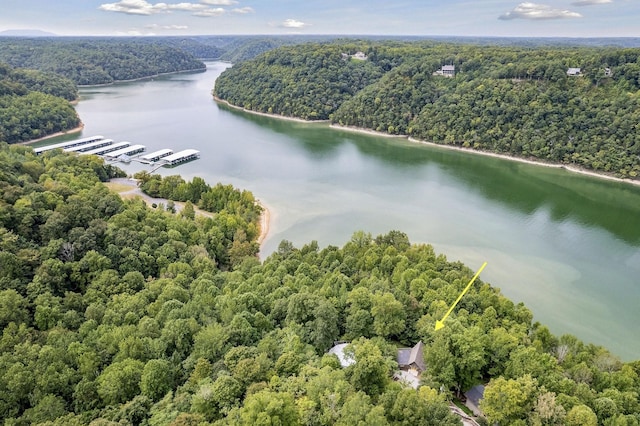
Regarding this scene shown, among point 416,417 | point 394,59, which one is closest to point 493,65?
point 394,59

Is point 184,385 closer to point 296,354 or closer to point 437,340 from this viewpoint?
point 296,354

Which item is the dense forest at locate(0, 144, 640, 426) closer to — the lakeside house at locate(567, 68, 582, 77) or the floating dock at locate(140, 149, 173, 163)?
the floating dock at locate(140, 149, 173, 163)

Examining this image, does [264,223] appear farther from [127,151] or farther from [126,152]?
[127,151]

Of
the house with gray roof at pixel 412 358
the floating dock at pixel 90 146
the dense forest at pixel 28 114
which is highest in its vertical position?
the dense forest at pixel 28 114

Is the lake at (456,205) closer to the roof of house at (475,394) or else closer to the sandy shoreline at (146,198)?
the sandy shoreline at (146,198)

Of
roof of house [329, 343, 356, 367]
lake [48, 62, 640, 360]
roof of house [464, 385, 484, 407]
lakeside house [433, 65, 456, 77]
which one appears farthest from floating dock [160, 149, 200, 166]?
lakeside house [433, 65, 456, 77]

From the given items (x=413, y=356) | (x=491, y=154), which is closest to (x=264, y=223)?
(x=413, y=356)

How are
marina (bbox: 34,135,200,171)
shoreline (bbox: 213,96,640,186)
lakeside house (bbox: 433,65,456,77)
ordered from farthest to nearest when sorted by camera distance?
1. lakeside house (bbox: 433,65,456,77)
2. marina (bbox: 34,135,200,171)
3. shoreline (bbox: 213,96,640,186)

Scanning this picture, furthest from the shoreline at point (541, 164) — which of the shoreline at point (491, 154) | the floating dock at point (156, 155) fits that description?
the floating dock at point (156, 155)
